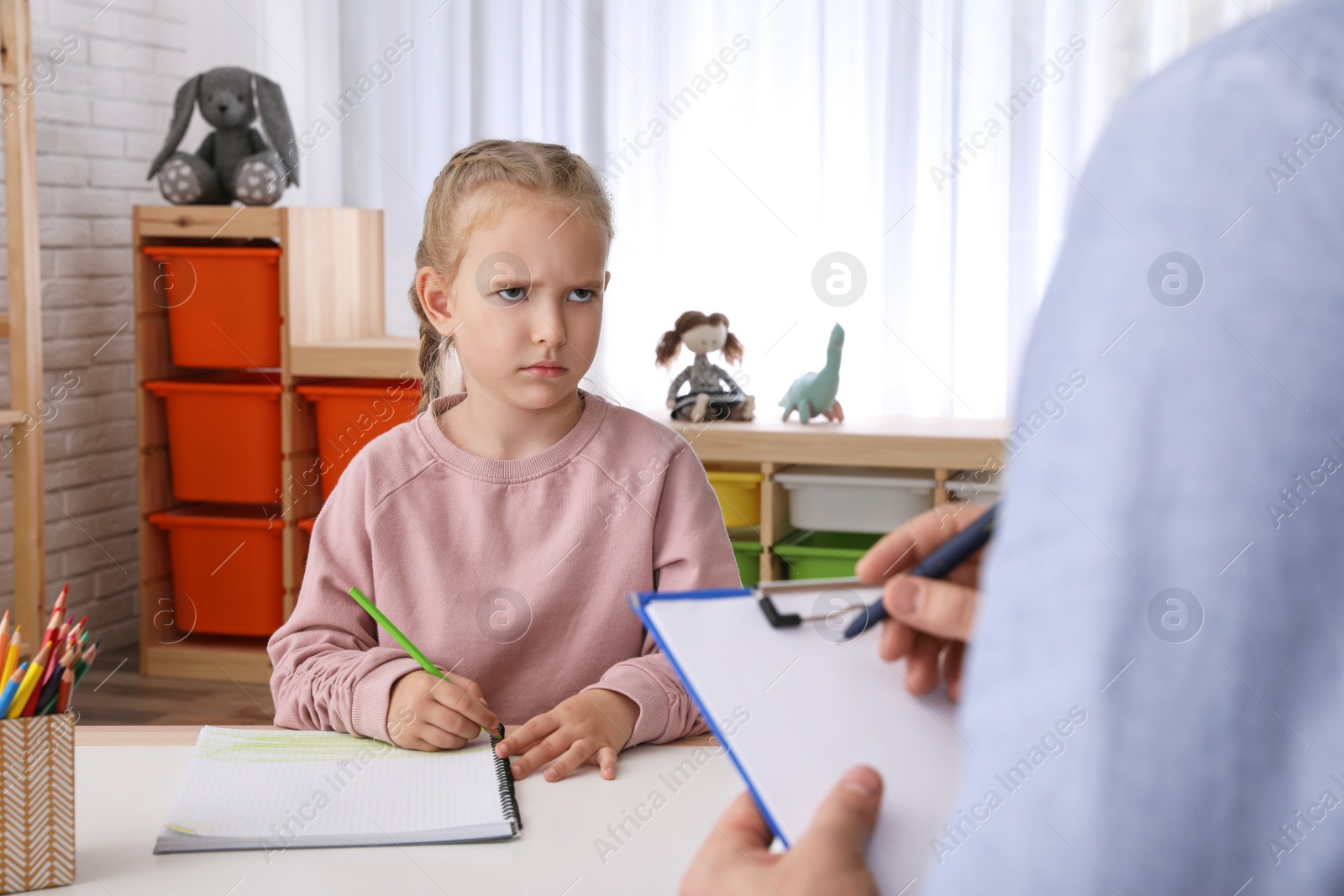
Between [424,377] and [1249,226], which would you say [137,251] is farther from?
[1249,226]

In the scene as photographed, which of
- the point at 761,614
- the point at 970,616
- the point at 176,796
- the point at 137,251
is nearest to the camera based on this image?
the point at 970,616

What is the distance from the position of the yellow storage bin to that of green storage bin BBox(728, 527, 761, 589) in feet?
0.06

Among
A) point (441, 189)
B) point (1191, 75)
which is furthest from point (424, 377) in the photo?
point (1191, 75)

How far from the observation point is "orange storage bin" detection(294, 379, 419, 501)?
2623mm

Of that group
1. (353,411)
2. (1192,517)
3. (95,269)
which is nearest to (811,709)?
(1192,517)

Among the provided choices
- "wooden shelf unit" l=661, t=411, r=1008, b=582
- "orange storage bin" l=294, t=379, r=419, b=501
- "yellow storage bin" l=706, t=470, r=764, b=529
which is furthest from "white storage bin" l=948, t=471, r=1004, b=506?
"orange storage bin" l=294, t=379, r=419, b=501

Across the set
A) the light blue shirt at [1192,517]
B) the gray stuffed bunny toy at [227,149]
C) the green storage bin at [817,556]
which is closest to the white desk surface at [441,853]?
the light blue shirt at [1192,517]

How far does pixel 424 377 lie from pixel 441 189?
28cm

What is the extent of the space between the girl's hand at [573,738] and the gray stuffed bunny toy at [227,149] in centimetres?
216

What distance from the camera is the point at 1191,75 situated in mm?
227

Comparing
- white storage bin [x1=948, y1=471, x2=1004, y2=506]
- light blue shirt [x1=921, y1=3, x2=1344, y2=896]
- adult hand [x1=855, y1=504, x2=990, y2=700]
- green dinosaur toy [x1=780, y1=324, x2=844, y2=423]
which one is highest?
light blue shirt [x1=921, y1=3, x2=1344, y2=896]

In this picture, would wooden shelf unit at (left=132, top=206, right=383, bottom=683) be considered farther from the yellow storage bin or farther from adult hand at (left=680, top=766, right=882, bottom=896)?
adult hand at (left=680, top=766, right=882, bottom=896)

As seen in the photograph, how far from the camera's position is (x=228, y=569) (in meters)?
2.85

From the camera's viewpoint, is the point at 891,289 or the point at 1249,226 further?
the point at 891,289
